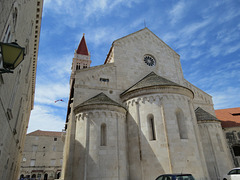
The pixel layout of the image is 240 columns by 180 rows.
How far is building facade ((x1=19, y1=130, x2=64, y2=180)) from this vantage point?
140 ft

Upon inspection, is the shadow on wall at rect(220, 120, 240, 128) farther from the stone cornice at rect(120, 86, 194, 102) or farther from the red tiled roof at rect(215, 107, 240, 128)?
the stone cornice at rect(120, 86, 194, 102)

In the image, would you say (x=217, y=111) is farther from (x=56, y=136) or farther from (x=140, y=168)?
(x=56, y=136)

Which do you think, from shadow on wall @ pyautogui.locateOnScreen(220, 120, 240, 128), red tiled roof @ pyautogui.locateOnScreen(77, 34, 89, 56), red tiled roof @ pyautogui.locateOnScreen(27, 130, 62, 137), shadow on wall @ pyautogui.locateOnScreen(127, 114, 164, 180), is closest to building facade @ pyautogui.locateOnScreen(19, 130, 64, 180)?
red tiled roof @ pyautogui.locateOnScreen(27, 130, 62, 137)

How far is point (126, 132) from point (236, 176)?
891 cm

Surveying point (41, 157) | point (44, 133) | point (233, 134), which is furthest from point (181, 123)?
point (44, 133)

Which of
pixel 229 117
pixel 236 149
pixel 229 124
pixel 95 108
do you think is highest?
pixel 229 117

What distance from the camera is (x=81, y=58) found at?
156ft

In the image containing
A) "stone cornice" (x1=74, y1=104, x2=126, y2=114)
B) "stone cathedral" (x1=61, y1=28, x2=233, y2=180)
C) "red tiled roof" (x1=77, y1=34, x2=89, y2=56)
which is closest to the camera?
"stone cathedral" (x1=61, y1=28, x2=233, y2=180)

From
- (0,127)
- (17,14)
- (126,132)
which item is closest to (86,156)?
(126,132)

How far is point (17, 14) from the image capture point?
22.2 feet

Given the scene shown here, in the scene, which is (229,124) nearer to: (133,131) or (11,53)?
(133,131)

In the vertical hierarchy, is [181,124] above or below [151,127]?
above

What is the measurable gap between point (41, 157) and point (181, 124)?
41.7 m

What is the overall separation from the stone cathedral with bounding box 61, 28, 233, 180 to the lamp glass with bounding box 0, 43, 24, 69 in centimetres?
1119
